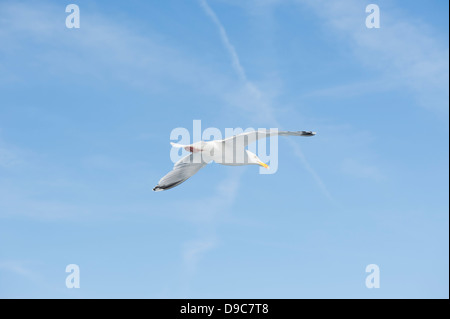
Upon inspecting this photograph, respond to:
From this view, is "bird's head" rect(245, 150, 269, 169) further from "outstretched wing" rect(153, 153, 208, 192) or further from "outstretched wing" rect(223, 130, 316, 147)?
"outstretched wing" rect(153, 153, 208, 192)

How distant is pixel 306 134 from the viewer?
14.2 meters

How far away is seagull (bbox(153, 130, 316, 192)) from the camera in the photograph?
47.0 feet

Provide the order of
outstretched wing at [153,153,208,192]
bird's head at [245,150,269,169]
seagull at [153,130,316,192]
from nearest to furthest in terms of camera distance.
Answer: seagull at [153,130,316,192], bird's head at [245,150,269,169], outstretched wing at [153,153,208,192]

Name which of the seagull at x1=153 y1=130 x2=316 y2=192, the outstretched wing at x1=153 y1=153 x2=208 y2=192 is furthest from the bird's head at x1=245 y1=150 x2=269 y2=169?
the outstretched wing at x1=153 y1=153 x2=208 y2=192

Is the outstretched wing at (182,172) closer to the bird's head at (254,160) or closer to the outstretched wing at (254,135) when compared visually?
the bird's head at (254,160)

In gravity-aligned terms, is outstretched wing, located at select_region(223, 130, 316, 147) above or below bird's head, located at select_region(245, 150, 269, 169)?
above

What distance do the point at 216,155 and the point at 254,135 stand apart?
1600 millimetres

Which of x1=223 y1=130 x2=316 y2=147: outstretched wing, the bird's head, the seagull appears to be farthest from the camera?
the bird's head

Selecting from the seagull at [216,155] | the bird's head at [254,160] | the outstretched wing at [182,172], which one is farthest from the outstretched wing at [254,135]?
the outstretched wing at [182,172]

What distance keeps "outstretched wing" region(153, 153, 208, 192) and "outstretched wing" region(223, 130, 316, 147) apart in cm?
162

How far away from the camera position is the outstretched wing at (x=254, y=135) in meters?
13.7
